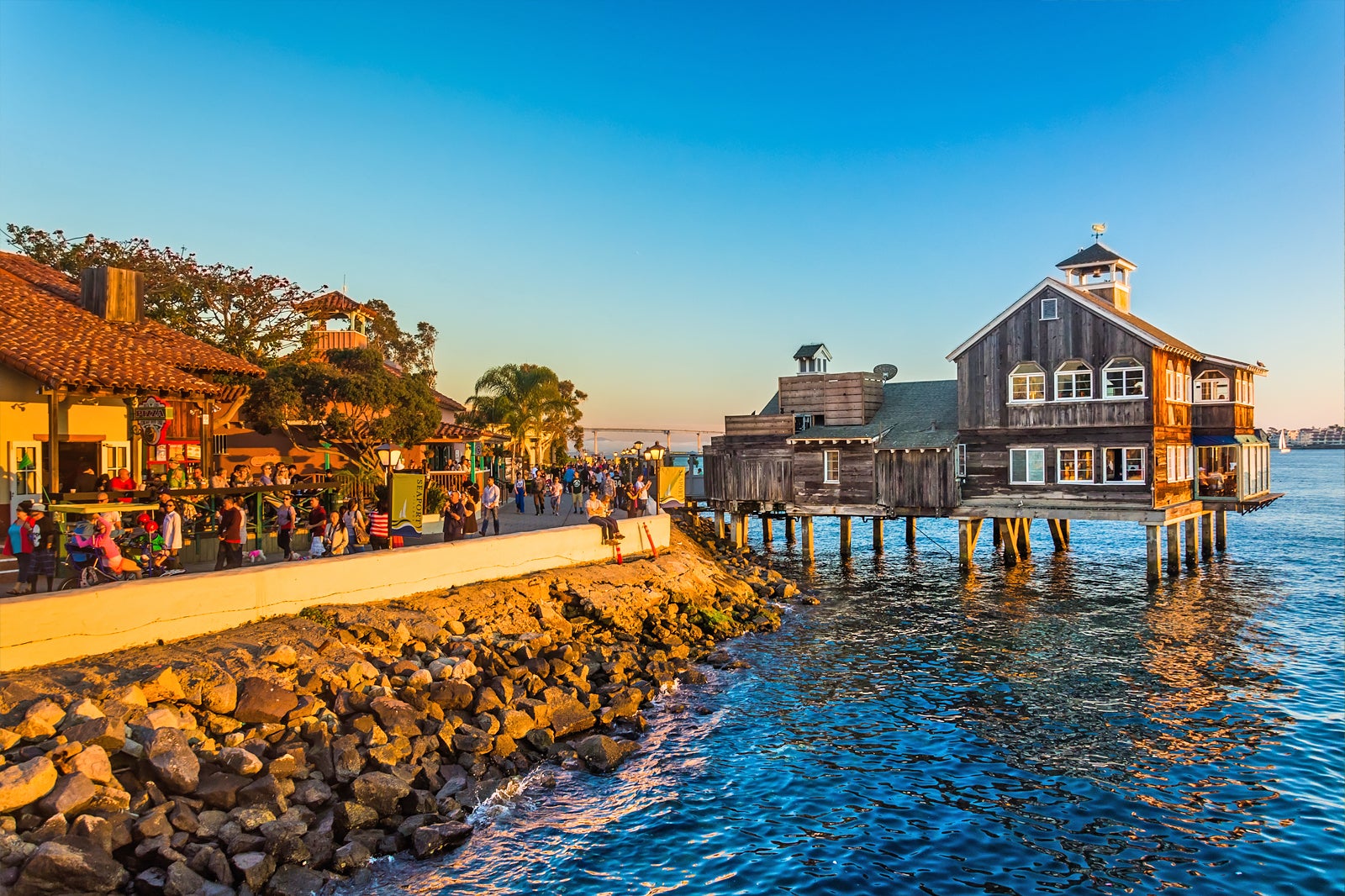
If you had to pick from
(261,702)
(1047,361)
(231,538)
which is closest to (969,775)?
(261,702)

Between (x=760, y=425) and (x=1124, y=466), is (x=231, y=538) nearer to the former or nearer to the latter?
(x=760, y=425)

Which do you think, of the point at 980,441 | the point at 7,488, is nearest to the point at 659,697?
the point at 7,488

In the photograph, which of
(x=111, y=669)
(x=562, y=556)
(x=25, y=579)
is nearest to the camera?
(x=111, y=669)

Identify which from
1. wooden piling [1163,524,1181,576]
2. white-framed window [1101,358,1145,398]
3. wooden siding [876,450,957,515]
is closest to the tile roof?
wooden siding [876,450,957,515]

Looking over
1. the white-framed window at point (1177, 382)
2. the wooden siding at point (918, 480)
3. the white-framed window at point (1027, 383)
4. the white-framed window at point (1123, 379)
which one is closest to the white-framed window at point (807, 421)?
the wooden siding at point (918, 480)

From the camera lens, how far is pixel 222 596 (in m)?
15.9

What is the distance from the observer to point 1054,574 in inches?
1502

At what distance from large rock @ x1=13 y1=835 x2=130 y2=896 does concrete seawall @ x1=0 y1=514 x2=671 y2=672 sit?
4791 mm

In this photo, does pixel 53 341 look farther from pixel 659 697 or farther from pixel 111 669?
pixel 659 697

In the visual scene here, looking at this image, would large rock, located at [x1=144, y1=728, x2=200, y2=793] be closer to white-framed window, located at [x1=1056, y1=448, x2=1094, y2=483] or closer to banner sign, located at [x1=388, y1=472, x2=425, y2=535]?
banner sign, located at [x1=388, y1=472, x2=425, y2=535]

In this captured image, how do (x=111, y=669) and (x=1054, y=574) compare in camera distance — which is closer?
(x=111, y=669)

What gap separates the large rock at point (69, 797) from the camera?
10.3m

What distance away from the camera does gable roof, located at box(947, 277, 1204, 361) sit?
33.0 meters

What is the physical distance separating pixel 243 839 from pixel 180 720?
274 cm
